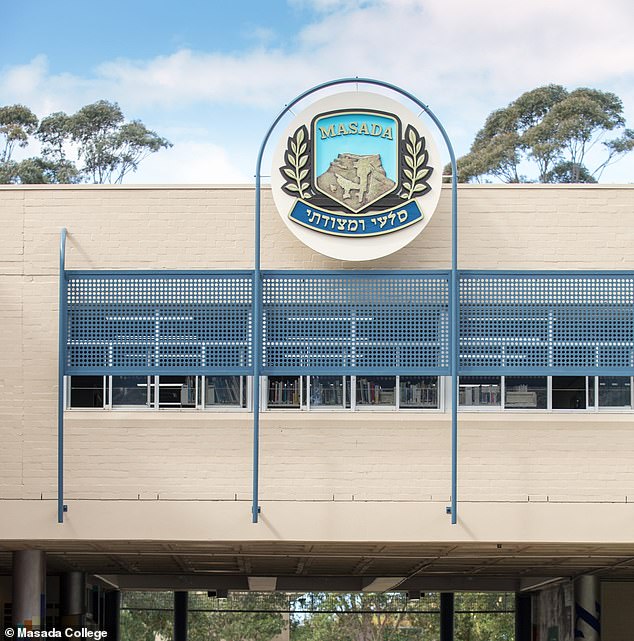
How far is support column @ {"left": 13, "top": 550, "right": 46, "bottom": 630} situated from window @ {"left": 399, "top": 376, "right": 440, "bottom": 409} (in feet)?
21.3

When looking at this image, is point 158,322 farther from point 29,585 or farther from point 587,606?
point 587,606

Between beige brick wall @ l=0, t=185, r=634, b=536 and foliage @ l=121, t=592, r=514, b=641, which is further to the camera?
foliage @ l=121, t=592, r=514, b=641

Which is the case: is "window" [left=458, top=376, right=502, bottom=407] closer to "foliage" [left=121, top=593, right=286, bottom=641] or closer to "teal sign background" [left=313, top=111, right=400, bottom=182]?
"teal sign background" [left=313, top=111, right=400, bottom=182]

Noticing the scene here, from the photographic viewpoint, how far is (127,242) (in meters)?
20.0

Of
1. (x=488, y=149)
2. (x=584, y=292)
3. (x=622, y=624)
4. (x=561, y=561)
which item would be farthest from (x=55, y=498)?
(x=488, y=149)

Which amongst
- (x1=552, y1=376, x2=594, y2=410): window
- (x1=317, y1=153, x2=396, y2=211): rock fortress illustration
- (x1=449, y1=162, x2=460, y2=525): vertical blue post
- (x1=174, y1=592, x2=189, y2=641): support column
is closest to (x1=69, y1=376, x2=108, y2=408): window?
(x1=317, y1=153, x2=396, y2=211): rock fortress illustration

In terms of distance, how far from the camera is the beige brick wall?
19.4 m

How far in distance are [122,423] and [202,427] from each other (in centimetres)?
122

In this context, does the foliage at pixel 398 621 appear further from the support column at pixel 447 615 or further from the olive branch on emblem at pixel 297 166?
the olive branch on emblem at pixel 297 166

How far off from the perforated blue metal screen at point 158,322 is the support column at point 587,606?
1238 cm

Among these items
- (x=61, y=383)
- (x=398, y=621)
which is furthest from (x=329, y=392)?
(x=398, y=621)

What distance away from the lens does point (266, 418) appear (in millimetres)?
19562

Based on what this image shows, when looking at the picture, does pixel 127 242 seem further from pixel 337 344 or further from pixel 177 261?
pixel 337 344

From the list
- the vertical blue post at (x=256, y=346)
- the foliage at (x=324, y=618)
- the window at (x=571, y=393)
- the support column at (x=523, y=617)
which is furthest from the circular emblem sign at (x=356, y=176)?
the foliage at (x=324, y=618)
